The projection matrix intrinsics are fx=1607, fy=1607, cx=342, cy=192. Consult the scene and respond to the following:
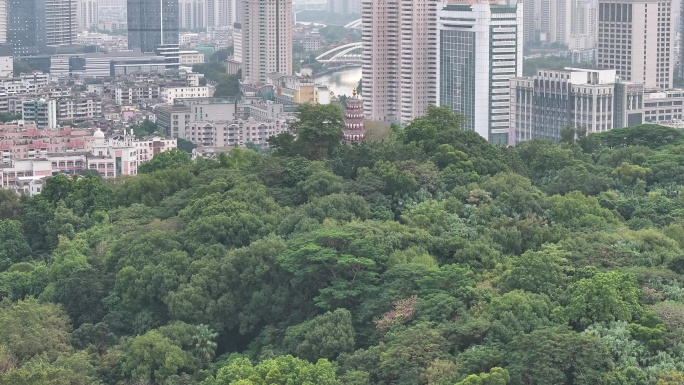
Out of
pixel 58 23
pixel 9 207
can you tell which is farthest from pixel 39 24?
pixel 9 207

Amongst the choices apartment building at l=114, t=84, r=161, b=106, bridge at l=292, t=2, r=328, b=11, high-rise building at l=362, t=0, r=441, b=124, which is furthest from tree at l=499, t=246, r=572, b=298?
bridge at l=292, t=2, r=328, b=11

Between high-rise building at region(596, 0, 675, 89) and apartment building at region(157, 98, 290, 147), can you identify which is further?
high-rise building at region(596, 0, 675, 89)

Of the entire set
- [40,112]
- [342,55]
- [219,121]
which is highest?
[342,55]

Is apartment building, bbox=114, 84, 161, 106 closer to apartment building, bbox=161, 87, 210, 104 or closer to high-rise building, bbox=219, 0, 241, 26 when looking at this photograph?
apartment building, bbox=161, 87, 210, 104

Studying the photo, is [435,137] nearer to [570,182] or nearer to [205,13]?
[570,182]

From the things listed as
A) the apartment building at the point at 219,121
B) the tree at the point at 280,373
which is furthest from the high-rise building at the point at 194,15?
the tree at the point at 280,373

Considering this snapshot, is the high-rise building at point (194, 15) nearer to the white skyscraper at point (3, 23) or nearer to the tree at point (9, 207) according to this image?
the white skyscraper at point (3, 23)

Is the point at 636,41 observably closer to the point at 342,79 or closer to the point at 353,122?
the point at 342,79
